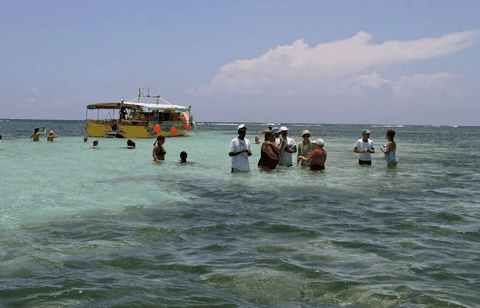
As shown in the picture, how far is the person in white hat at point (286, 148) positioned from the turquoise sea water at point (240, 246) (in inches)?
99.5

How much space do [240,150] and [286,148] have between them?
86.1 inches

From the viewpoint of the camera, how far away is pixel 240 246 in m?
5.59

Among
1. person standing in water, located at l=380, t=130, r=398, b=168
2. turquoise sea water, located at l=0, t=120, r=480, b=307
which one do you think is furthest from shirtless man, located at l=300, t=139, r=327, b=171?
turquoise sea water, located at l=0, t=120, r=480, b=307

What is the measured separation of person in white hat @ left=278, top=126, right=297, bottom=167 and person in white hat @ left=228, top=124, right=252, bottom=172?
158cm

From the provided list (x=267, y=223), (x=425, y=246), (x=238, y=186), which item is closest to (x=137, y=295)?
(x=267, y=223)

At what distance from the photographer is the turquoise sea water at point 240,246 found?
3.97 metres

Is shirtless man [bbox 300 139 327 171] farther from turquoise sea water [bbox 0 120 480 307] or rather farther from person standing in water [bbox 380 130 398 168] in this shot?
turquoise sea water [bbox 0 120 480 307]

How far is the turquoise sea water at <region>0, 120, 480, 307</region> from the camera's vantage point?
13.0 feet

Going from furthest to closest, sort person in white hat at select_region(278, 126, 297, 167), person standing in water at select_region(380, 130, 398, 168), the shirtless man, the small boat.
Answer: the small boat
person standing in water at select_region(380, 130, 398, 168)
the shirtless man
person in white hat at select_region(278, 126, 297, 167)

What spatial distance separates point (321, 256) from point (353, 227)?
175 centimetres

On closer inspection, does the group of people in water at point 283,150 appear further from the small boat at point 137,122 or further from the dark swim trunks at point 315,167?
the small boat at point 137,122

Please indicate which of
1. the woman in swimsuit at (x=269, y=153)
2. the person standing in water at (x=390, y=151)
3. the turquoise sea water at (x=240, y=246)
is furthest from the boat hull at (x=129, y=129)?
the turquoise sea water at (x=240, y=246)

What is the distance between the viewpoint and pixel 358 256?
5184 millimetres

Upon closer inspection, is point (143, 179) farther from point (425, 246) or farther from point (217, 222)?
point (425, 246)
